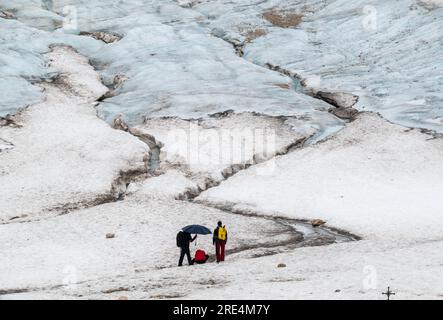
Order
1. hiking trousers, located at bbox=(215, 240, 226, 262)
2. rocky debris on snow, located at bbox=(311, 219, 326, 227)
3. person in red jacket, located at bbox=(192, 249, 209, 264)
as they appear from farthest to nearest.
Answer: rocky debris on snow, located at bbox=(311, 219, 326, 227)
person in red jacket, located at bbox=(192, 249, 209, 264)
hiking trousers, located at bbox=(215, 240, 226, 262)

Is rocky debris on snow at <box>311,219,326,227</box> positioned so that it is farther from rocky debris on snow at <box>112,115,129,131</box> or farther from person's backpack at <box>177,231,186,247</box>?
rocky debris on snow at <box>112,115,129,131</box>

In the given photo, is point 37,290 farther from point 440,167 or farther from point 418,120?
point 418,120

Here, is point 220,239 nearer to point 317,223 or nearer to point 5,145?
point 317,223

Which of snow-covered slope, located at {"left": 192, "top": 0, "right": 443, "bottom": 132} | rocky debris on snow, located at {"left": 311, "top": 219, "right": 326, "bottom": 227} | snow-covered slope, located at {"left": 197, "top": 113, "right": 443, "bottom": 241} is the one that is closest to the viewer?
snow-covered slope, located at {"left": 197, "top": 113, "right": 443, "bottom": 241}

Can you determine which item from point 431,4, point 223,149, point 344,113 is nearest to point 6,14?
point 223,149

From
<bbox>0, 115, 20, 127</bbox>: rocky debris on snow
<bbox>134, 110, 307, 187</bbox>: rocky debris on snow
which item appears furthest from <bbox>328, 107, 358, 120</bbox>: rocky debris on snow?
<bbox>0, 115, 20, 127</bbox>: rocky debris on snow

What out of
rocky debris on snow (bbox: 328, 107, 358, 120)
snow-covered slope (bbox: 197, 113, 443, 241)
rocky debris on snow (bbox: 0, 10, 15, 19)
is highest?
rocky debris on snow (bbox: 0, 10, 15, 19)

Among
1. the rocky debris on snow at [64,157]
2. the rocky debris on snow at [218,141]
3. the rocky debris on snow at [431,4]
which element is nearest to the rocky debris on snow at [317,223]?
the rocky debris on snow at [218,141]
